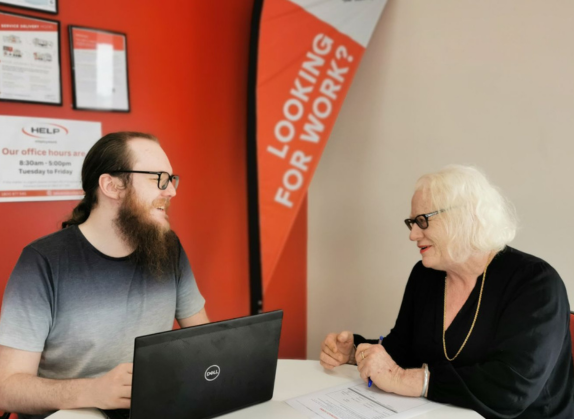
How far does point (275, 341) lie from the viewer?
1412mm

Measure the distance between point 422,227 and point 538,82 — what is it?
1042 millimetres

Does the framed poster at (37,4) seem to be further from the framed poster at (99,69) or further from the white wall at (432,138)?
the white wall at (432,138)

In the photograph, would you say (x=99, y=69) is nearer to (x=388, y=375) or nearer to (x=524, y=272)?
(x=388, y=375)

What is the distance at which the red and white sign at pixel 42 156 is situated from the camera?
7.39 feet

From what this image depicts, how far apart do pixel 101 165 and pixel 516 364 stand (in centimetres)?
150

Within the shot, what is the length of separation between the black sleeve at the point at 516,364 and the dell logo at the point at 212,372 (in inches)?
25.6

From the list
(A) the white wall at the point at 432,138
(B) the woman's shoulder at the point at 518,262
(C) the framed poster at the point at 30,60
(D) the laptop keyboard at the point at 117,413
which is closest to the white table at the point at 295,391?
(D) the laptop keyboard at the point at 117,413

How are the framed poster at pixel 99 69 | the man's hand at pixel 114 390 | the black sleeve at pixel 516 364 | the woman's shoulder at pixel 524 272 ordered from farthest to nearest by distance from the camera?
1. the framed poster at pixel 99 69
2. the woman's shoulder at pixel 524 272
3. the black sleeve at pixel 516 364
4. the man's hand at pixel 114 390

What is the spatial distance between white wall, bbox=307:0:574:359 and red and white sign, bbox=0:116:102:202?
5.02 ft

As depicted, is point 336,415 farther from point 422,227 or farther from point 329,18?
point 329,18

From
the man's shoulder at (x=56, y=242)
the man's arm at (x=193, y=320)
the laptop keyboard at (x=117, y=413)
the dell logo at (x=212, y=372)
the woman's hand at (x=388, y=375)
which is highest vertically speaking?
the man's shoulder at (x=56, y=242)

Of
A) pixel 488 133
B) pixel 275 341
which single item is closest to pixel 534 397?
pixel 275 341

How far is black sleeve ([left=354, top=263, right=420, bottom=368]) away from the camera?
1854mm

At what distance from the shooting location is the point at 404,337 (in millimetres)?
1919
